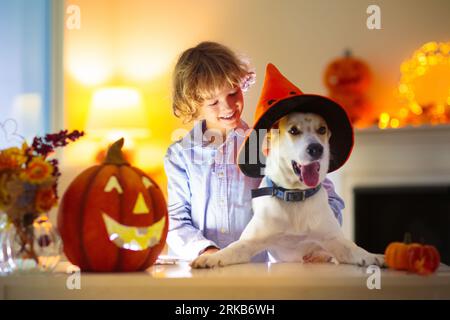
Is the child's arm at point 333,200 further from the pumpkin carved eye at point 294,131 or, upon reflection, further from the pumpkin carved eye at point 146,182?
the pumpkin carved eye at point 146,182

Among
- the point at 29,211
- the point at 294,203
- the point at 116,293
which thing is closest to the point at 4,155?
the point at 29,211

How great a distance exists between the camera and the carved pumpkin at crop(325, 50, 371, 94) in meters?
3.17

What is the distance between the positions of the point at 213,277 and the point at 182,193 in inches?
18.1

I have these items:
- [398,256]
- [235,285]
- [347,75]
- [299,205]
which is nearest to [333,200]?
[299,205]

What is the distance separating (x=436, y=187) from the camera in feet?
10.5

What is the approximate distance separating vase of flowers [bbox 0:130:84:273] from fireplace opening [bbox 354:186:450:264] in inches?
91.2

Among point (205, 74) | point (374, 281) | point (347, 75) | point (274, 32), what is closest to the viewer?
point (374, 281)

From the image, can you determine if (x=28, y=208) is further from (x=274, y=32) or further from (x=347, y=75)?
(x=347, y=75)

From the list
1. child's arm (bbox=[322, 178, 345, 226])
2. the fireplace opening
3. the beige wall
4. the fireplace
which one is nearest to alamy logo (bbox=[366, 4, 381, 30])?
the beige wall

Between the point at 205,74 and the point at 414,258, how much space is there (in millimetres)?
593

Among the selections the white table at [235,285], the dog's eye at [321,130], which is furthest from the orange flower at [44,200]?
the dog's eye at [321,130]

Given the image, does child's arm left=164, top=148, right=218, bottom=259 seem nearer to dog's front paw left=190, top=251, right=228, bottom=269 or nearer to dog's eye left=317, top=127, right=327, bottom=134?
dog's front paw left=190, top=251, right=228, bottom=269

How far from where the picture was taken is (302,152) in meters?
1.22

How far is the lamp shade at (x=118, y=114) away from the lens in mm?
2857
